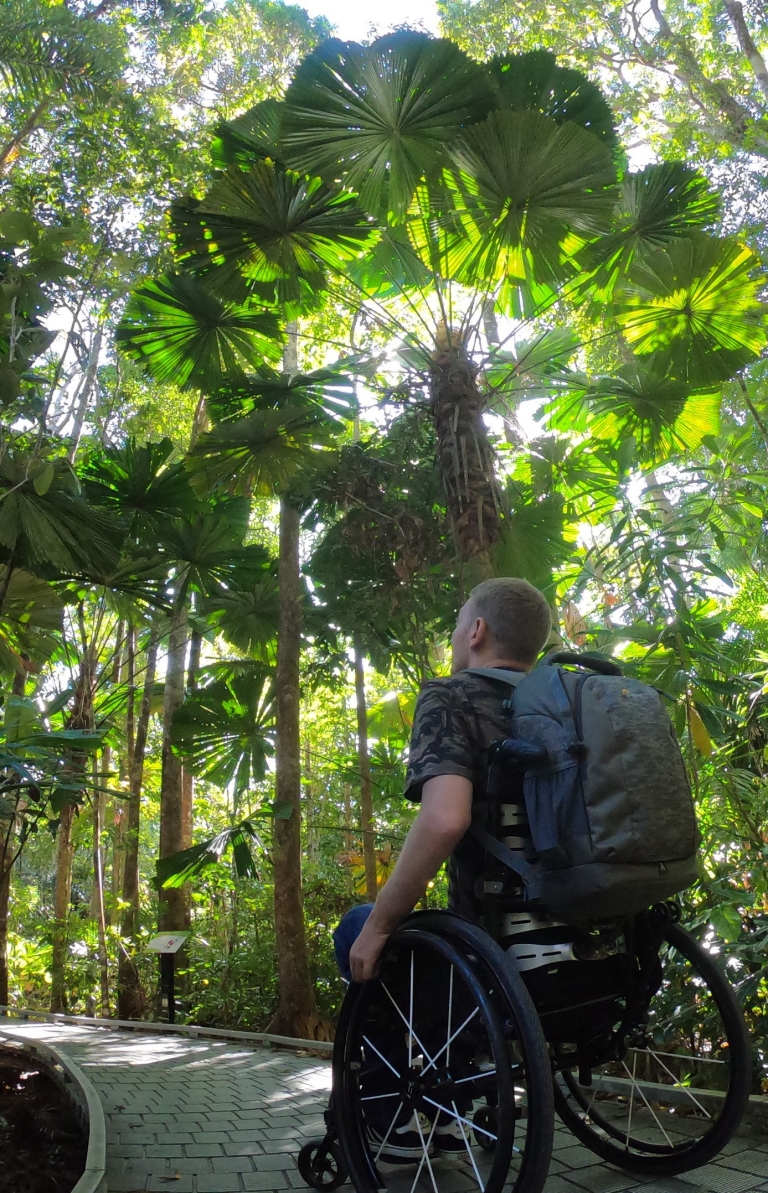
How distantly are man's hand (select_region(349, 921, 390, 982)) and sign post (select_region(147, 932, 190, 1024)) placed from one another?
5.57m

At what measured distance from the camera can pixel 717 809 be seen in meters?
3.69

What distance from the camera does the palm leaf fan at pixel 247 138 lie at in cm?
520

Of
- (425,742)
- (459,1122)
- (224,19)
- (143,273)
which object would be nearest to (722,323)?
(425,742)

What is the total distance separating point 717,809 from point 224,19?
1414cm

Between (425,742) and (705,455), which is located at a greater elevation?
(705,455)

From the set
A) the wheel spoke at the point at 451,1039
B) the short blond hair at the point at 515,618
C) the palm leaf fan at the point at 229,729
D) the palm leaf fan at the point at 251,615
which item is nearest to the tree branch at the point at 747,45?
the palm leaf fan at the point at 251,615

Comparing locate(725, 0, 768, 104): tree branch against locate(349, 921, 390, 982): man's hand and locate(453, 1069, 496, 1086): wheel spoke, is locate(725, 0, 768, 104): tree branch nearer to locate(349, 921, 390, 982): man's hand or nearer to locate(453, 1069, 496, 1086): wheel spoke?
locate(349, 921, 390, 982): man's hand

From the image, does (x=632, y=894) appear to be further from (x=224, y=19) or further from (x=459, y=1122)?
(x=224, y=19)

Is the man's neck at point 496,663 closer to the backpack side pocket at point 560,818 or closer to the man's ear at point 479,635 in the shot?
the man's ear at point 479,635

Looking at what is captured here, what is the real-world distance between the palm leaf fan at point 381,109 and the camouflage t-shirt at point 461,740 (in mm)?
3539

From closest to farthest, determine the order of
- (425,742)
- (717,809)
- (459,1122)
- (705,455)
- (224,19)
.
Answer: (459,1122) → (425,742) → (717,809) → (705,455) → (224,19)

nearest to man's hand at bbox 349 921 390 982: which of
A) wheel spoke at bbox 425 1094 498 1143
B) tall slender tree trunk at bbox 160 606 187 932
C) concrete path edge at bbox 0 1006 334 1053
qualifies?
wheel spoke at bbox 425 1094 498 1143

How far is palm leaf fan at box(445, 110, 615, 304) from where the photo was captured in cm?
415

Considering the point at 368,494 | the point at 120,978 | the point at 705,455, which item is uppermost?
the point at 705,455
